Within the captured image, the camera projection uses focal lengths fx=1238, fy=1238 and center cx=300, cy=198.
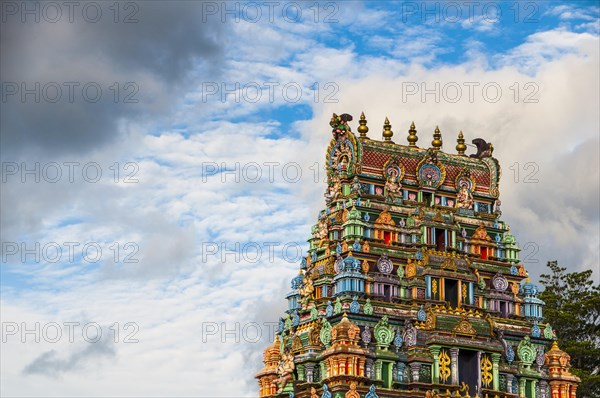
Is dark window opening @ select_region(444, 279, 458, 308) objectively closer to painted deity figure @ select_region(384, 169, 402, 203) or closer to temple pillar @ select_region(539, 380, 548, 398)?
painted deity figure @ select_region(384, 169, 402, 203)

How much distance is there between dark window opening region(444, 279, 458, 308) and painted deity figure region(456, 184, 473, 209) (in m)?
8.10

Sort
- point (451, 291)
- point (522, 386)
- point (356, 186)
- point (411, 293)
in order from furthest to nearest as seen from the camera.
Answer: point (356, 186), point (451, 291), point (522, 386), point (411, 293)

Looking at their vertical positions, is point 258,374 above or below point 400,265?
below

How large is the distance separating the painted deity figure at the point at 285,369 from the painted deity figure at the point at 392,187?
51.0ft

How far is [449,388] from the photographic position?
3664 inches

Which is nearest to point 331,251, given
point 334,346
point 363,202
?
point 363,202

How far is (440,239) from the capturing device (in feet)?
333

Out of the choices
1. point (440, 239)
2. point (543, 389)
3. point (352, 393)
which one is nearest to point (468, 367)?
point (543, 389)

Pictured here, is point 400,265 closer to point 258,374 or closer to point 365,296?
point 365,296

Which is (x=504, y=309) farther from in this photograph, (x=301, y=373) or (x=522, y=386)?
(x=301, y=373)

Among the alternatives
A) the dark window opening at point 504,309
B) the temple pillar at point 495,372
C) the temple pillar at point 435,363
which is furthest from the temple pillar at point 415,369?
the dark window opening at point 504,309

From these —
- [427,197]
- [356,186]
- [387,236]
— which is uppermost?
[427,197]

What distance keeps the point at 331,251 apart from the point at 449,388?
1524cm

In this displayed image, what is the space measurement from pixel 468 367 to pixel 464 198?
16012 millimetres
